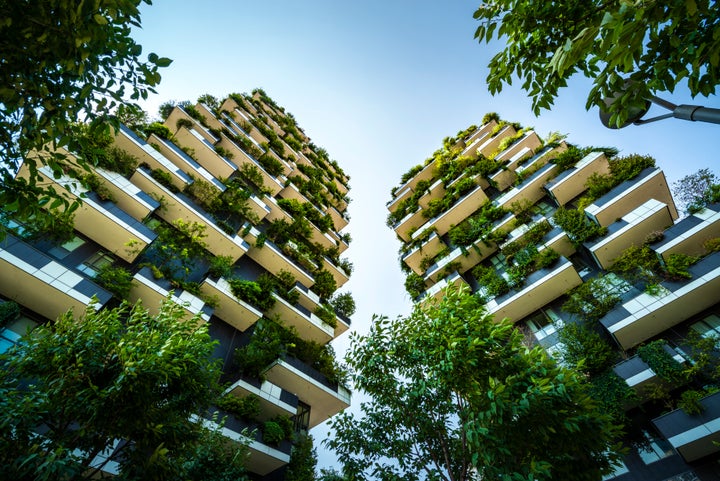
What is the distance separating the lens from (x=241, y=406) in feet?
40.1

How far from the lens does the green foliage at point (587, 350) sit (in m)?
12.2

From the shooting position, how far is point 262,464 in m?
12.7

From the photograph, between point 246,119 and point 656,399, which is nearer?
point 656,399

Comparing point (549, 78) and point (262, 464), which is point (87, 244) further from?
point (549, 78)

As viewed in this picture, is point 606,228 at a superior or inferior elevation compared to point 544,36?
superior

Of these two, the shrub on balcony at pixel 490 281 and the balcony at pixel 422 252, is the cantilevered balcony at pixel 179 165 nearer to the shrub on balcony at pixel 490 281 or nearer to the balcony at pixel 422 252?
the balcony at pixel 422 252

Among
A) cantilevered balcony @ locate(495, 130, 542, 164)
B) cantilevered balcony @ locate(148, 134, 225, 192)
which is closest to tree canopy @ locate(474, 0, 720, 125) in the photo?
cantilevered balcony @ locate(148, 134, 225, 192)

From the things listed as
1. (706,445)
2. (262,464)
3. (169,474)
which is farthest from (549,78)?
(262,464)

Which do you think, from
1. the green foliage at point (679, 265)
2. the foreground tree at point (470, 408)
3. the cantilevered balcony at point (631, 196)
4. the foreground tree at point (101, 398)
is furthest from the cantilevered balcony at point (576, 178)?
the foreground tree at point (101, 398)

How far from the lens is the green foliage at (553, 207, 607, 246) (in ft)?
Result: 51.0

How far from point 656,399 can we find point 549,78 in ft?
41.4

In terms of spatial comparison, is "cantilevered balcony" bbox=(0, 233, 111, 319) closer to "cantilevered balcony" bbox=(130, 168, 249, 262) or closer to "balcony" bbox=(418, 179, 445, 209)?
"cantilevered balcony" bbox=(130, 168, 249, 262)

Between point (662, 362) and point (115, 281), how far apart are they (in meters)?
20.9

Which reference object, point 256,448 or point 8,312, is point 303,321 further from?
point 8,312
